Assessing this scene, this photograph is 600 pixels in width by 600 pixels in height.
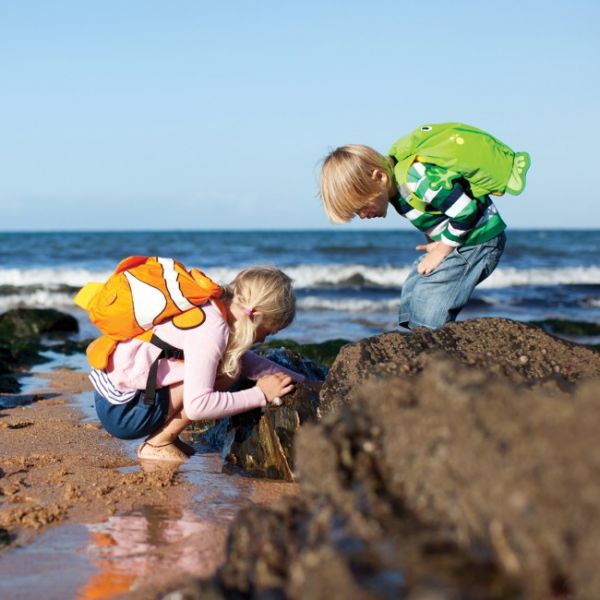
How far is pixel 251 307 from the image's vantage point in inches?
156

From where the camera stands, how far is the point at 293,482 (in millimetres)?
3764

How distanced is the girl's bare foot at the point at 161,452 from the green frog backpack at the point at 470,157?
189cm

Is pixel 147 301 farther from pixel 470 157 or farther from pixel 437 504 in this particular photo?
pixel 437 504

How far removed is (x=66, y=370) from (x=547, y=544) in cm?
642

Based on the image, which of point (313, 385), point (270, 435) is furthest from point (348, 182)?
point (270, 435)

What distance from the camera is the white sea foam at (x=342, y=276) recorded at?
2169 centimetres

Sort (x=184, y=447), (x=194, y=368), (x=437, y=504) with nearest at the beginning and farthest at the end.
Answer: (x=437, y=504) → (x=194, y=368) → (x=184, y=447)

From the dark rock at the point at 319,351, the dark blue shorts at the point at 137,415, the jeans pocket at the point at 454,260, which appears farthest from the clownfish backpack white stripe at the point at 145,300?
the dark rock at the point at 319,351

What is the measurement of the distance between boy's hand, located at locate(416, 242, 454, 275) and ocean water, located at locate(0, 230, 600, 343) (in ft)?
16.4

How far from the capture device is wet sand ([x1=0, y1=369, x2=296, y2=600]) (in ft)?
8.28

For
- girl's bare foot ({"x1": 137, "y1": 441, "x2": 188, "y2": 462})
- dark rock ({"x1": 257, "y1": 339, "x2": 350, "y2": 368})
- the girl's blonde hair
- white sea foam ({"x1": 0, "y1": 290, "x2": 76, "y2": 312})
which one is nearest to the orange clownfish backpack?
the girl's blonde hair

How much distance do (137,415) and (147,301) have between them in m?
0.58

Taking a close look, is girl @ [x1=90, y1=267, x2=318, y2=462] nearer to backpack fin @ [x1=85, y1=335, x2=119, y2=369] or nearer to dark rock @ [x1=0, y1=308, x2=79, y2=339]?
backpack fin @ [x1=85, y1=335, x2=119, y2=369]

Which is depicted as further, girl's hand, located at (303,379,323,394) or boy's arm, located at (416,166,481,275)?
boy's arm, located at (416,166,481,275)
